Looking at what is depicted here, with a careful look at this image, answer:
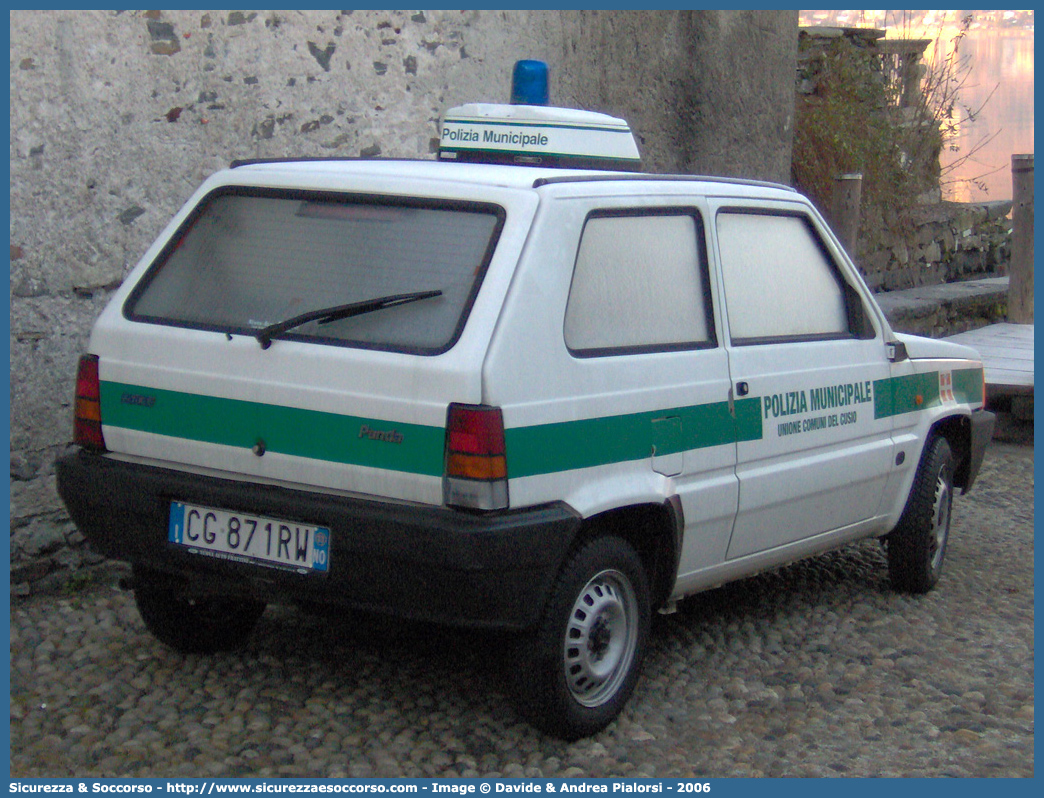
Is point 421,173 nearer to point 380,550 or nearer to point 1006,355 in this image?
point 380,550

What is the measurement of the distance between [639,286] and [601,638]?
110 centimetres

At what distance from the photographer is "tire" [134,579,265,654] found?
421cm

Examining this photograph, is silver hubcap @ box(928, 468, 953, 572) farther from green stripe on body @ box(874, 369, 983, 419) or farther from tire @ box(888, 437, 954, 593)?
green stripe on body @ box(874, 369, 983, 419)

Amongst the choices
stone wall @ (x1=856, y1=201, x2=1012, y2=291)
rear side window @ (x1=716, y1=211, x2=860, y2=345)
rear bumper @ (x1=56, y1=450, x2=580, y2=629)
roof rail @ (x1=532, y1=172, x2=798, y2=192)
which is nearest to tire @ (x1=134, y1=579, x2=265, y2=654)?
rear bumper @ (x1=56, y1=450, x2=580, y2=629)

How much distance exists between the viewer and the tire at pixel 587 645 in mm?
3578

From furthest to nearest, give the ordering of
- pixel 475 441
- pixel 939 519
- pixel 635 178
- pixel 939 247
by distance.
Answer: pixel 939 247 < pixel 939 519 < pixel 635 178 < pixel 475 441

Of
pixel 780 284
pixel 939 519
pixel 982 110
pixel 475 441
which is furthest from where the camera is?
pixel 982 110

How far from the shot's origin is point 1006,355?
10.6m

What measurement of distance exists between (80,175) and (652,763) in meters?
3.32

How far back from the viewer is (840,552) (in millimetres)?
6273

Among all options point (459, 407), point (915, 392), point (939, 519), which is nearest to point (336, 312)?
point (459, 407)

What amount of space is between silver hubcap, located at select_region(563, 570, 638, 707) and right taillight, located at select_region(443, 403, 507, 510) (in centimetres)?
52

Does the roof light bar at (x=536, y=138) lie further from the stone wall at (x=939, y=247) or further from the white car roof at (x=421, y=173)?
the stone wall at (x=939, y=247)

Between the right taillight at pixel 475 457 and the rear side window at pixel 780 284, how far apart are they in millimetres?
1291
